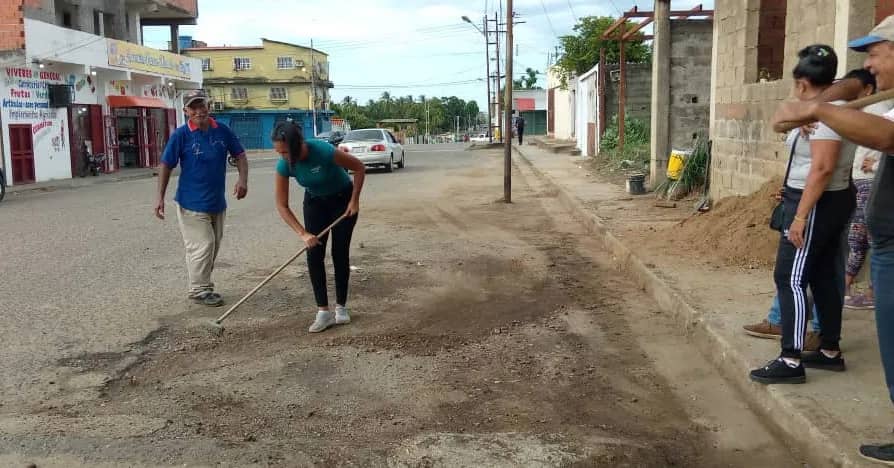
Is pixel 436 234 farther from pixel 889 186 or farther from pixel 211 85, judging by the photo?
pixel 211 85

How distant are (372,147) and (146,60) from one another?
12540 mm

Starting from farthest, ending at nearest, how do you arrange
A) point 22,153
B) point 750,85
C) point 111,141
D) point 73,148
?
point 111,141 < point 73,148 < point 22,153 < point 750,85

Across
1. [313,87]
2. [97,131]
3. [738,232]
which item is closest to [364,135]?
[97,131]

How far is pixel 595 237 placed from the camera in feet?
34.0

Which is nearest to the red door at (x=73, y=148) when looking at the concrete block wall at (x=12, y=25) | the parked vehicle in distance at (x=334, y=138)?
the concrete block wall at (x=12, y=25)

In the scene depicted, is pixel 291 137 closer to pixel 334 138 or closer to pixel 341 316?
pixel 341 316

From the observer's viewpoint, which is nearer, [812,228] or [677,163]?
[812,228]

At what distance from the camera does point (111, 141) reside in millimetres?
28375

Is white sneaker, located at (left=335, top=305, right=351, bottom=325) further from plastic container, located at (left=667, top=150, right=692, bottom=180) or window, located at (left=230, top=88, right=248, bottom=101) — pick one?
window, located at (left=230, top=88, right=248, bottom=101)

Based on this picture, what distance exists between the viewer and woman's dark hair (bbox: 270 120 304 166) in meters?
5.36

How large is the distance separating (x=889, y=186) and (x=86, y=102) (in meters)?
27.7

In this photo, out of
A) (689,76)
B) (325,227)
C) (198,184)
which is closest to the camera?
(325,227)

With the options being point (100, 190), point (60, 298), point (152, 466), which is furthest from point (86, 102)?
point (152, 466)

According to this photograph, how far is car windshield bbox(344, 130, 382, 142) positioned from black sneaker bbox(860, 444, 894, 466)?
21220 millimetres
